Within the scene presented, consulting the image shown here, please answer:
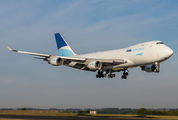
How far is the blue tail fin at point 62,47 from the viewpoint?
70875mm

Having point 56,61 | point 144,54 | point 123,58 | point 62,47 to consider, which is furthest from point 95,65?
point 62,47

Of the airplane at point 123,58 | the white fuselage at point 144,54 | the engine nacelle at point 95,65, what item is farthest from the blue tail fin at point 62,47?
the white fuselage at point 144,54

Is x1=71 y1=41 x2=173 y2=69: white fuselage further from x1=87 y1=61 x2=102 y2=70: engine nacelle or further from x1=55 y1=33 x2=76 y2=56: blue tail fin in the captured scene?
x1=55 y1=33 x2=76 y2=56: blue tail fin

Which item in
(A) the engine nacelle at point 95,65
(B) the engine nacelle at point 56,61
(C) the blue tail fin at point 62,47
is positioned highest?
(C) the blue tail fin at point 62,47

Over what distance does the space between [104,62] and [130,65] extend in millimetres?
6032

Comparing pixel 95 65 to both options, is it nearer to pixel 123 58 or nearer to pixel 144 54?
pixel 123 58

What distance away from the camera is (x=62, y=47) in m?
72.0

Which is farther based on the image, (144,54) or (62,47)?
(62,47)

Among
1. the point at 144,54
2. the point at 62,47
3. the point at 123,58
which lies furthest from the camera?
the point at 62,47

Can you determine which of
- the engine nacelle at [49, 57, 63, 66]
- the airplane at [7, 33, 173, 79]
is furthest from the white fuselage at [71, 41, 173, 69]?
the engine nacelle at [49, 57, 63, 66]

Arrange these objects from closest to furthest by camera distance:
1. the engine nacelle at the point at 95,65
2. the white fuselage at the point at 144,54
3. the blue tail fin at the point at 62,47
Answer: the white fuselage at the point at 144,54 → the engine nacelle at the point at 95,65 → the blue tail fin at the point at 62,47

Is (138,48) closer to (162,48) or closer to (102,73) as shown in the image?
(162,48)

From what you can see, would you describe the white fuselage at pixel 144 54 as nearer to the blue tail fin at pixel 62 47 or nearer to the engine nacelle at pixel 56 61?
the engine nacelle at pixel 56 61

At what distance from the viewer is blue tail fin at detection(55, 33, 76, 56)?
70.9 meters
